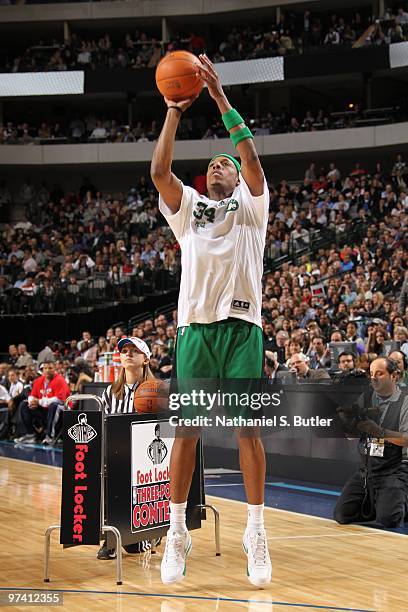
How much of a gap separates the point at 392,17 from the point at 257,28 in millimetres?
5451

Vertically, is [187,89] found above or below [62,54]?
below

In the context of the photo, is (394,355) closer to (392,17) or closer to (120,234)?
(120,234)

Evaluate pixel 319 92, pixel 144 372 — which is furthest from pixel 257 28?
pixel 144 372

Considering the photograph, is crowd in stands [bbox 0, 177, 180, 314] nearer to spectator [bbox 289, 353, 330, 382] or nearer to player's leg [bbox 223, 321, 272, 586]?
spectator [bbox 289, 353, 330, 382]

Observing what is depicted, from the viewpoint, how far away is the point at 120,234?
86.9ft

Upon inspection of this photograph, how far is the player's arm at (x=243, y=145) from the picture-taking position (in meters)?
4.96

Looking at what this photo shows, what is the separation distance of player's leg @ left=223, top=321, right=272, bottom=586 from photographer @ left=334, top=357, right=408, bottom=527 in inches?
102

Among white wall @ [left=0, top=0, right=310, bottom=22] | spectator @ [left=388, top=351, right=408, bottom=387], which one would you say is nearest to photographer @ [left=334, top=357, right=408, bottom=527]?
spectator @ [left=388, top=351, right=408, bottom=387]

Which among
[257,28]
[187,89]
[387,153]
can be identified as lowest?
[187,89]

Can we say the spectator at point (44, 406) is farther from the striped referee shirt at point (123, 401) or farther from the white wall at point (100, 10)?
the white wall at point (100, 10)

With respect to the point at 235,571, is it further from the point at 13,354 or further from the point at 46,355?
the point at 13,354

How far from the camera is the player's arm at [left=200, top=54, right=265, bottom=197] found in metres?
4.96

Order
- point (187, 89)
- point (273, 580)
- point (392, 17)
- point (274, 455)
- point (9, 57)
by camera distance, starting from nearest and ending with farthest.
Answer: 1. point (187, 89)
2. point (273, 580)
3. point (274, 455)
4. point (392, 17)
5. point (9, 57)

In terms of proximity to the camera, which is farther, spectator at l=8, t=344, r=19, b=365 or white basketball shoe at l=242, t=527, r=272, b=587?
spectator at l=8, t=344, r=19, b=365
